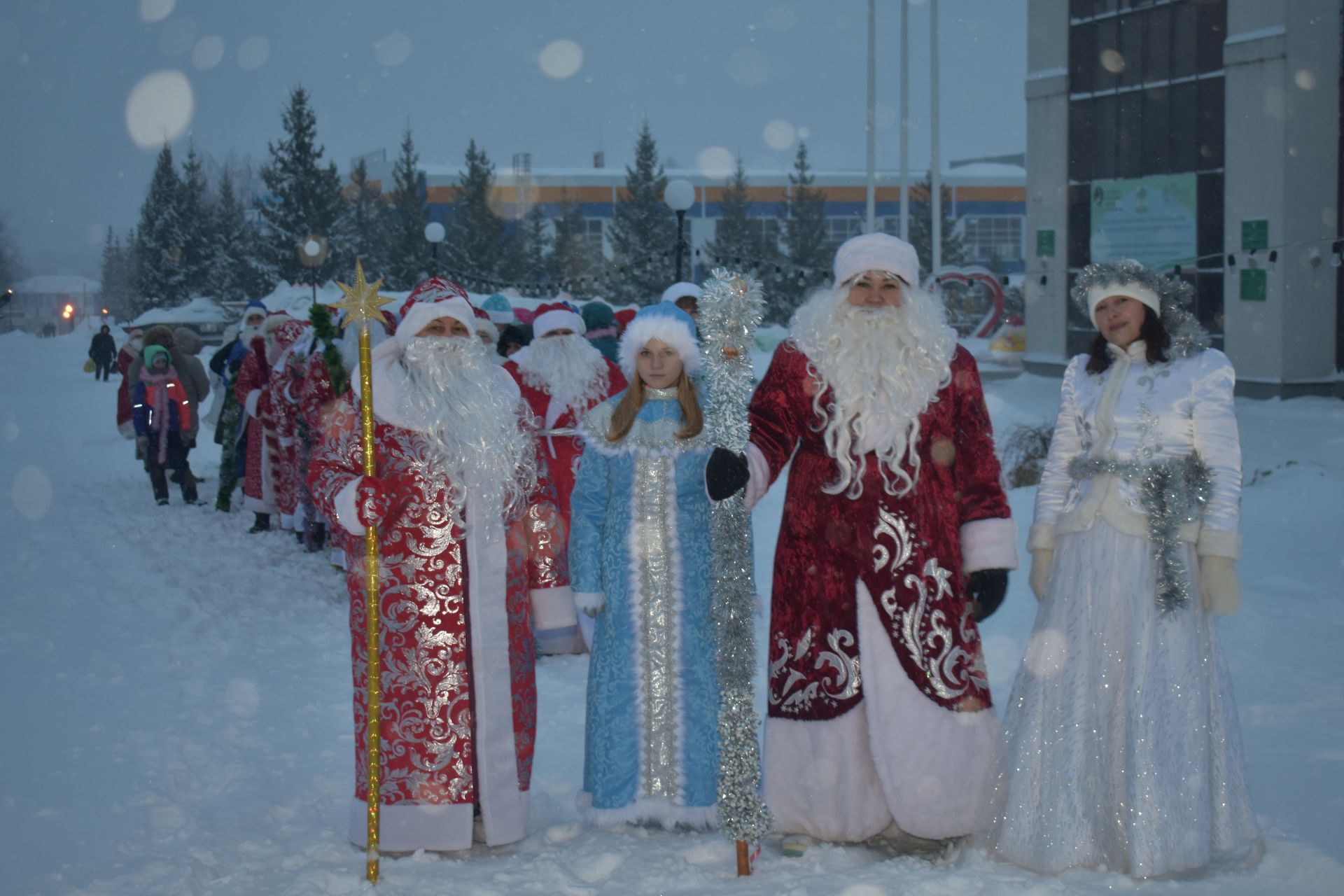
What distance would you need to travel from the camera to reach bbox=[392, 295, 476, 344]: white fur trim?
14.3ft

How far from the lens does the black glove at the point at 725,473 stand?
4109mm

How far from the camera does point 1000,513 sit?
420 cm

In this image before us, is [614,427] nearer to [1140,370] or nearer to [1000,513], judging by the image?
[1000,513]

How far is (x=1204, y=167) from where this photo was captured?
1898 cm

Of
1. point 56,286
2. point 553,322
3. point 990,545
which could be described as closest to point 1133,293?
point 990,545

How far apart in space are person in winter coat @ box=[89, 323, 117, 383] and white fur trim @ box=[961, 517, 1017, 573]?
33.7 metres

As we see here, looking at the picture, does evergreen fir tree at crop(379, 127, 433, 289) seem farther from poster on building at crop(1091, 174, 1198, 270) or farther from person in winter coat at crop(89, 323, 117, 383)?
poster on building at crop(1091, 174, 1198, 270)

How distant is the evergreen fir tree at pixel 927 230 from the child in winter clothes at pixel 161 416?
108ft

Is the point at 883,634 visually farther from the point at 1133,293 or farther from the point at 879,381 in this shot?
the point at 1133,293

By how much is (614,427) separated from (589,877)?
1539 millimetres

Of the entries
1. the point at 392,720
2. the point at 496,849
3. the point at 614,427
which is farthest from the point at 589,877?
the point at 614,427

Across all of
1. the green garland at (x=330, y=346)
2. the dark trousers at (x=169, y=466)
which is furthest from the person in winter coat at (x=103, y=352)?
the green garland at (x=330, y=346)

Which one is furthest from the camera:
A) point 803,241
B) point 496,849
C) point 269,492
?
point 803,241

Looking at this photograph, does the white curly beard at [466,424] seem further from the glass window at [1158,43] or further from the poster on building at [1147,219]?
the glass window at [1158,43]
